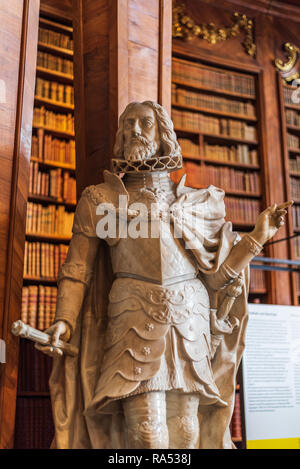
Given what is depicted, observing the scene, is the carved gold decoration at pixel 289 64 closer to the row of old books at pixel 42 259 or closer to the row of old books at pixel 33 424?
the row of old books at pixel 42 259

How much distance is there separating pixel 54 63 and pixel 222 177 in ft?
6.18

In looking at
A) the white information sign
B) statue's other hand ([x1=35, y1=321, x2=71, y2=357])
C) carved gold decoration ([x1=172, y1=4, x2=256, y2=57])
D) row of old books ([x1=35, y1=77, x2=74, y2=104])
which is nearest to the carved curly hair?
statue's other hand ([x1=35, y1=321, x2=71, y2=357])

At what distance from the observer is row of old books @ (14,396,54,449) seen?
4.35m

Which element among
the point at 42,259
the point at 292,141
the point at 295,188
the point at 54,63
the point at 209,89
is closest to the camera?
the point at 42,259

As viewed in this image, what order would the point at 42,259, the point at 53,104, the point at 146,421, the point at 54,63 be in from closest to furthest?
the point at 146,421
the point at 42,259
the point at 53,104
the point at 54,63

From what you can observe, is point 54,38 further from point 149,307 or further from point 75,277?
point 149,307

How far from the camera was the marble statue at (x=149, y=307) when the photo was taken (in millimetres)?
2561

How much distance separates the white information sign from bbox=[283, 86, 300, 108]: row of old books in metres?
2.76

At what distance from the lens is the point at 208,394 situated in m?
2.65

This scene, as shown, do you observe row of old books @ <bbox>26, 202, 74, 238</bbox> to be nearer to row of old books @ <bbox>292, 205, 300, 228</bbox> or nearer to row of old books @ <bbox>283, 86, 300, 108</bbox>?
row of old books @ <bbox>292, 205, 300, 228</bbox>

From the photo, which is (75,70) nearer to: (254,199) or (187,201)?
(187,201)

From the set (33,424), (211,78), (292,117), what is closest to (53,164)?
(211,78)

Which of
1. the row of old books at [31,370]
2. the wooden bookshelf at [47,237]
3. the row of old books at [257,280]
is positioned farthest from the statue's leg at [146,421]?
the row of old books at [257,280]

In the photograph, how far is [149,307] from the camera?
2.62 metres
